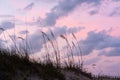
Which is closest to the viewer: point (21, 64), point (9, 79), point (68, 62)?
point (9, 79)

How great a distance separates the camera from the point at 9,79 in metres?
11.4

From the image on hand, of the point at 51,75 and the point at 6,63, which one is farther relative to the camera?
the point at 51,75

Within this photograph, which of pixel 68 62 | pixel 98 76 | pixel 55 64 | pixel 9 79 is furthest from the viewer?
pixel 98 76

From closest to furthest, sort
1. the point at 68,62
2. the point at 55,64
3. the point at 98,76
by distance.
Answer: the point at 55,64 → the point at 68,62 → the point at 98,76

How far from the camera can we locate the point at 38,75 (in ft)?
41.0

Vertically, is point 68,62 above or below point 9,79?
above

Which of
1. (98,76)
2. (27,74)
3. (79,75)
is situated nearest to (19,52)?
(27,74)

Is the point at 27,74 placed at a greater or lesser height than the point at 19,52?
lesser

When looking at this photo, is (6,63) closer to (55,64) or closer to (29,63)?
(29,63)

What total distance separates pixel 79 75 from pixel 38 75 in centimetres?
345

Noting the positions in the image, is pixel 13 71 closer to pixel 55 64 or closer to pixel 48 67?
pixel 48 67

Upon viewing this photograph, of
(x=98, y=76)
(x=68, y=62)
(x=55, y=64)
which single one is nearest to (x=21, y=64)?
(x=55, y=64)

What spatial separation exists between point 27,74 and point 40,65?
124 centimetres

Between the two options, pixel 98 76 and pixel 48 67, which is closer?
pixel 48 67
